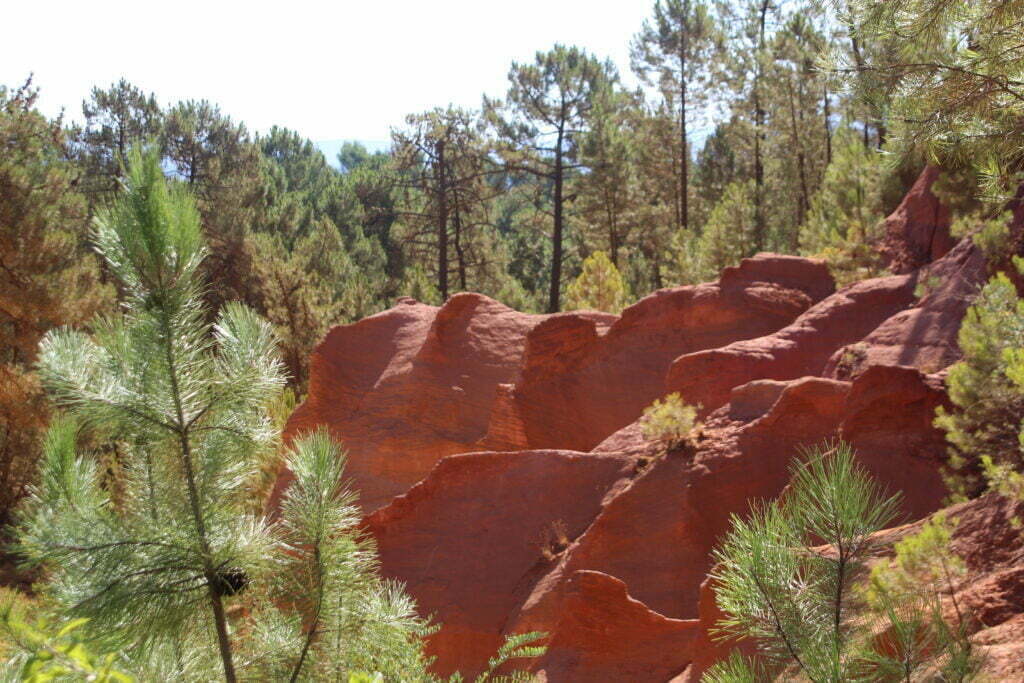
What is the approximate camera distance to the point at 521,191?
36.6 meters

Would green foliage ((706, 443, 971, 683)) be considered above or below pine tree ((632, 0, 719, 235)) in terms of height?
below

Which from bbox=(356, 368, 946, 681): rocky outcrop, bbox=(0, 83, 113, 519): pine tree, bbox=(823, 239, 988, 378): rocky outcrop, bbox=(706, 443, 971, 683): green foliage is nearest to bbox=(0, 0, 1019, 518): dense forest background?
bbox=(0, 83, 113, 519): pine tree

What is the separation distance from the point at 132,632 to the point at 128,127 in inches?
1467

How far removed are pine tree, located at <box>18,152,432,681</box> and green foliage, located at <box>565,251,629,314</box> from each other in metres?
21.0

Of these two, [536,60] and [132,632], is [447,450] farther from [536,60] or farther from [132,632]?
[536,60]

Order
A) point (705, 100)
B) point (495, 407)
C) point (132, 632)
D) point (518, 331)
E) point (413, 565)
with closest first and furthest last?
point (132, 632) < point (413, 565) < point (495, 407) < point (518, 331) < point (705, 100)

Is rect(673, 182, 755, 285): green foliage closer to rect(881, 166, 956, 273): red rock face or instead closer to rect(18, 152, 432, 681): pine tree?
rect(881, 166, 956, 273): red rock face

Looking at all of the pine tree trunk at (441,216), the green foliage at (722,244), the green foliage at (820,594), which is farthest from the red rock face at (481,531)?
the pine tree trunk at (441,216)

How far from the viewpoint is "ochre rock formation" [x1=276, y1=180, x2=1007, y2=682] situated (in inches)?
361

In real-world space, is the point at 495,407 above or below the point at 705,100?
below

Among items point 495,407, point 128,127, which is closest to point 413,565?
point 495,407

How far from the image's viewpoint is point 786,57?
29.3 m

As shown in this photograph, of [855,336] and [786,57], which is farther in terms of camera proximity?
[786,57]

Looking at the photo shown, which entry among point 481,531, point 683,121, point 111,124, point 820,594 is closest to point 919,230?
point 481,531
